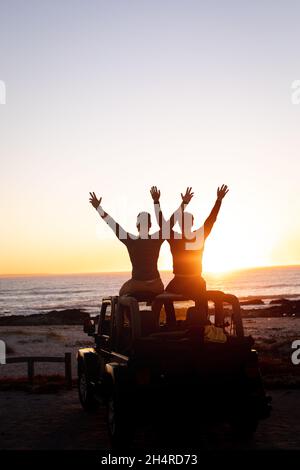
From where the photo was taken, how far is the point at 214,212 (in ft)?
34.4

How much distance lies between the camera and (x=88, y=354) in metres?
11.8

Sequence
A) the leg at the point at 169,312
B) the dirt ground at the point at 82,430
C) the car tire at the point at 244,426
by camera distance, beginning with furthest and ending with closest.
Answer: the leg at the point at 169,312
the car tire at the point at 244,426
the dirt ground at the point at 82,430

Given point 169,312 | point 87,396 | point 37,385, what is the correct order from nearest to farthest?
point 169,312
point 87,396
point 37,385

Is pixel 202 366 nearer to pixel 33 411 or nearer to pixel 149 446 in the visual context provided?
pixel 149 446

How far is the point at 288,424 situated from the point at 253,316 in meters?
51.3

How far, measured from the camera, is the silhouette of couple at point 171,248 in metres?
9.81

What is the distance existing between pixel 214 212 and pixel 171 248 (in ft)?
3.48

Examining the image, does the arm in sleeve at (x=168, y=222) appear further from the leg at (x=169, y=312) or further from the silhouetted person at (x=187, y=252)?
the leg at (x=169, y=312)

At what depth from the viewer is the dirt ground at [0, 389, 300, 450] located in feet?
29.9

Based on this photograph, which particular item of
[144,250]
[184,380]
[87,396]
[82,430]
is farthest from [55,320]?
[184,380]

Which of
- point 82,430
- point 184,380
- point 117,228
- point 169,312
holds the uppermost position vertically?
point 117,228

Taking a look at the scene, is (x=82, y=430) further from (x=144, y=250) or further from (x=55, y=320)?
(x=55, y=320)

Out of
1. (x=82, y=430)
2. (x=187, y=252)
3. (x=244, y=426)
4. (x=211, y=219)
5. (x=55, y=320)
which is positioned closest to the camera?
(x=244, y=426)

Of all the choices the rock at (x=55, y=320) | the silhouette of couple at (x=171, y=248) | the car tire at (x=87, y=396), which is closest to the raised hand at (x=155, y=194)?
the silhouette of couple at (x=171, y=248)
